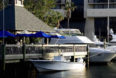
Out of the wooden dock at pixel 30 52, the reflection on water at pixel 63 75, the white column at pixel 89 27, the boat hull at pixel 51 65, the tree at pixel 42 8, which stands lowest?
the reflection on water at pixel 63 75

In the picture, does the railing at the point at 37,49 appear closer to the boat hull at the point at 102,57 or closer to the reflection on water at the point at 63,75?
the reflection on water at the point at 63,75

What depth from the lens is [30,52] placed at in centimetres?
3684

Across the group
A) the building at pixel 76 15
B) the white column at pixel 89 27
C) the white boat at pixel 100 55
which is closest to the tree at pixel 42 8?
the white boat at pixel 100 55

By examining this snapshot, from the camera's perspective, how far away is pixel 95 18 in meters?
87.4

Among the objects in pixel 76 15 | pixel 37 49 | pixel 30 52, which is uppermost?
pixel 76 15

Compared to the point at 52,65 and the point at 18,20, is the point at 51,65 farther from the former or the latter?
the point at 18,20

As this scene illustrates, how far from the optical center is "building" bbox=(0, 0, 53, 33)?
41156 mm

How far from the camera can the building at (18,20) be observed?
41.2 m

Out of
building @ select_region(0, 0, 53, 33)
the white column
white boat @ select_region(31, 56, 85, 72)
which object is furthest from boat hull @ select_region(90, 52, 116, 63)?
the white column

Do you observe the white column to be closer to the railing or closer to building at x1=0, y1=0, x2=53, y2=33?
A: the railing

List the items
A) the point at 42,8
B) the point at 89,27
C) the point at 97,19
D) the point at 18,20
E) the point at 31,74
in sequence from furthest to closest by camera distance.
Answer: the point at 97,19 < the point at 89,27 < the point at 42,8 < the point at 18,20 < the point at 31,74

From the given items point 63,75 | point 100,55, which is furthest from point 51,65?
point 100,55

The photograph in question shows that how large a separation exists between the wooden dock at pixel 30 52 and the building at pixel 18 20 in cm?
419

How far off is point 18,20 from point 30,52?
6.68 m
